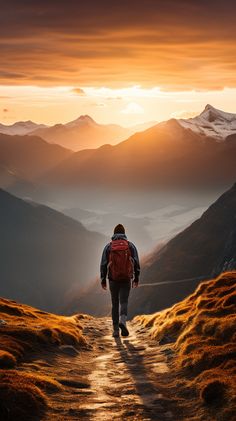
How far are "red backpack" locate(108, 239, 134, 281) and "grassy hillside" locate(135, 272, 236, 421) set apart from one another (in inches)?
146

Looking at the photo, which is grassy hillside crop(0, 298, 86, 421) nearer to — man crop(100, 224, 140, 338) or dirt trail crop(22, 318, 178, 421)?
dirt trail crop(22, 318, 178, 421)

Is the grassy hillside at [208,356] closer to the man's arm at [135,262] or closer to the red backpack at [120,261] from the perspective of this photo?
the man's arm at [135,262]

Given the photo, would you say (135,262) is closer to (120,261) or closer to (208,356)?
(120,261)

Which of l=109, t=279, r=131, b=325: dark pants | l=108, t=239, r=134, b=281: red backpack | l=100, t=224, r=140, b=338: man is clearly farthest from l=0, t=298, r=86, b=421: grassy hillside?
l=108, t=239, r=134, b=281: red backpack

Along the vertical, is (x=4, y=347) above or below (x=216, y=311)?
below

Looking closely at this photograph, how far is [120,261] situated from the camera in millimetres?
25562

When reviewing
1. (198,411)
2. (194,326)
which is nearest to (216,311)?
(194,326)

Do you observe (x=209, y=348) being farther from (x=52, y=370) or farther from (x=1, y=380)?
(x=1, y=380)

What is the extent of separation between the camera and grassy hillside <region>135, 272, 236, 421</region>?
13.3 metres

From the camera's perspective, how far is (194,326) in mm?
24062

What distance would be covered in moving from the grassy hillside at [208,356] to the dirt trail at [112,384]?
610 millimetres

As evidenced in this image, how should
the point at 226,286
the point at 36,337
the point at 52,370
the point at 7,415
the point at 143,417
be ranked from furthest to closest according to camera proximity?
the point at 226,286 < the point at 36,337 < the point at 52,370 < the point at 143,417 < the point at 7,415

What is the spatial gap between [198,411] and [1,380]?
493 cm

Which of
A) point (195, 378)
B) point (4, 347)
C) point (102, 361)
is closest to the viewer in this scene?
point (195, 378)
